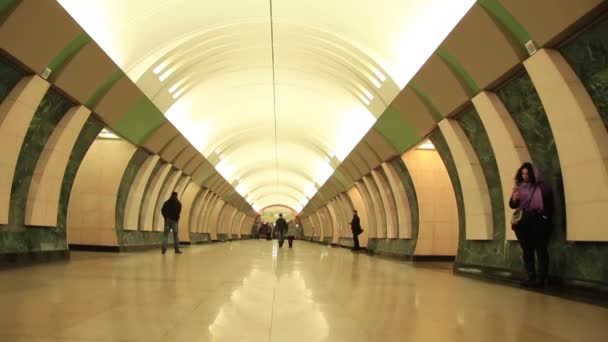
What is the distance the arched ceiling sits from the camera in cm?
981

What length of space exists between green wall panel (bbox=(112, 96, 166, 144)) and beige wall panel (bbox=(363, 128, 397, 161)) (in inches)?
249

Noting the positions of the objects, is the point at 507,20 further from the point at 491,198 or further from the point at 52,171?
the point at 52,171

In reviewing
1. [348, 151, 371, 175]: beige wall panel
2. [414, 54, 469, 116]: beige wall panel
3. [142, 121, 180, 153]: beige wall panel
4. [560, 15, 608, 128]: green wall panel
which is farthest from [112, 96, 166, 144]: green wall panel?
[560, 15, 608, 128]: green wall panel

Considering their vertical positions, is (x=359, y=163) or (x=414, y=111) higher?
(x=359, y=163)

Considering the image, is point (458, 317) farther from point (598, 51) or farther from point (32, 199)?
point (32, 199)

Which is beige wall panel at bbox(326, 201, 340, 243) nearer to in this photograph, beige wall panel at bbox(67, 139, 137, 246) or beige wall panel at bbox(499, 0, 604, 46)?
beige wall panel at bbox(67, 139, 137, 246)

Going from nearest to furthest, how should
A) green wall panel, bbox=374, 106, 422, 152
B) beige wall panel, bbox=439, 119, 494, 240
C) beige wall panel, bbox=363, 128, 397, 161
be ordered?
beige wall panel, bbox=439, 119, 494, 240
green wall panel, bbox=374, 106, 422, 152
beige wall panel, bbox=363, 128, 397, 161

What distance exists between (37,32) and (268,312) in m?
5.72

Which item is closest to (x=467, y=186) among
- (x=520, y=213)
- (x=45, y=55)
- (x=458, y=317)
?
(x=520, y=213)

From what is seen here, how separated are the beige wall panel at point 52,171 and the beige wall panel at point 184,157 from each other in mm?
8412

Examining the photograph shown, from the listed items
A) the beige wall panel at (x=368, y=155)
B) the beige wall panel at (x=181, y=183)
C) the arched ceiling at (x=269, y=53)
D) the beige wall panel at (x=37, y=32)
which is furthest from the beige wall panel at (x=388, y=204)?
the beige wall panel at (x=37, y=32)

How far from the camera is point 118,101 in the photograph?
1148 cm

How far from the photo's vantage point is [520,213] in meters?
7.15

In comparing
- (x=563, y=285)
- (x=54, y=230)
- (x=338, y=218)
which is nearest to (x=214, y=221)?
(x=338, y=218)
